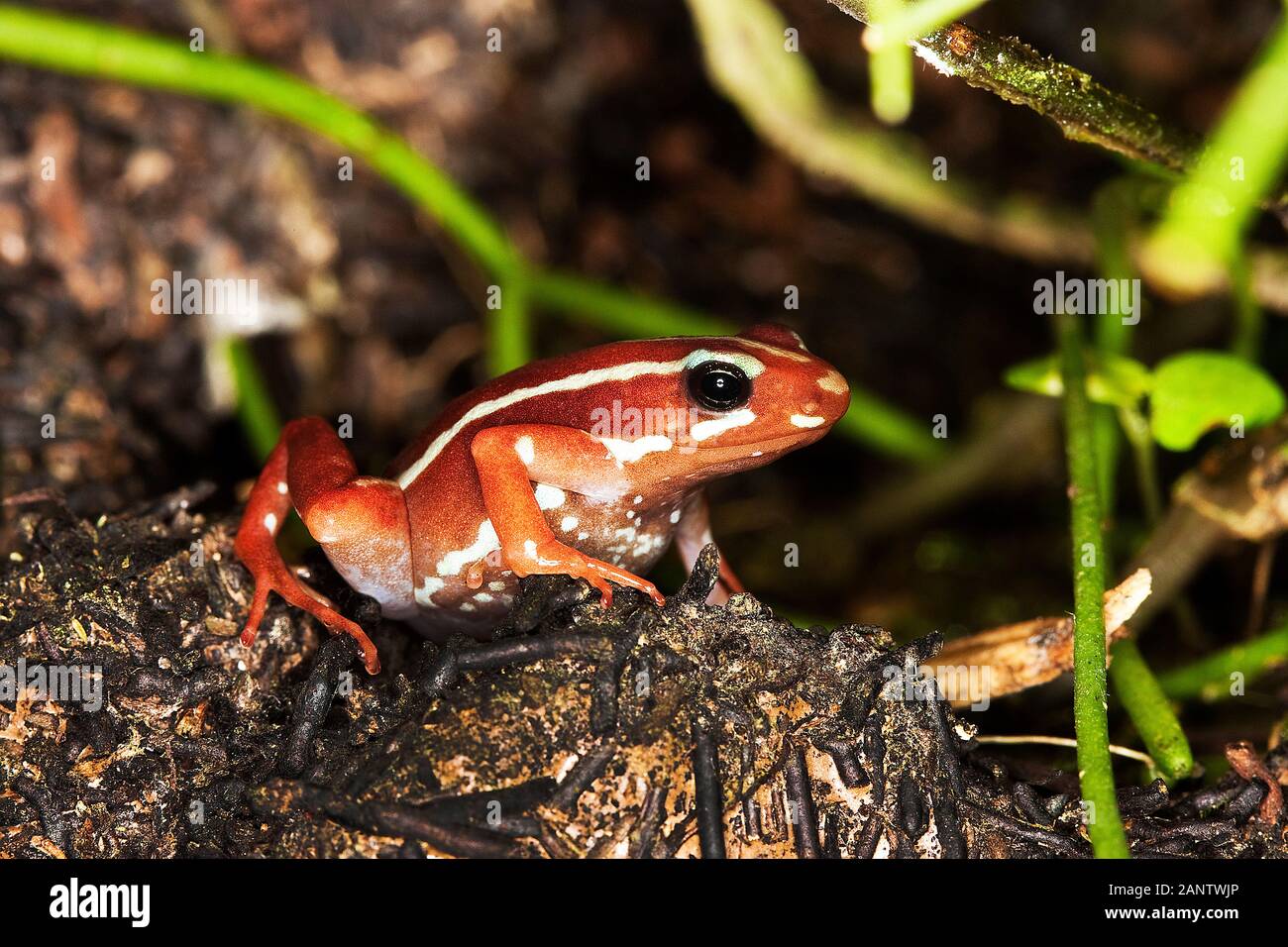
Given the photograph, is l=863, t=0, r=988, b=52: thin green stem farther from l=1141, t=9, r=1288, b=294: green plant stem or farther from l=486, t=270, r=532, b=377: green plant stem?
l=486, t=270, r=532, b=377: green plant stem

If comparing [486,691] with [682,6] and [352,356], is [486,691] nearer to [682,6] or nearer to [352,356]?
[352,356]

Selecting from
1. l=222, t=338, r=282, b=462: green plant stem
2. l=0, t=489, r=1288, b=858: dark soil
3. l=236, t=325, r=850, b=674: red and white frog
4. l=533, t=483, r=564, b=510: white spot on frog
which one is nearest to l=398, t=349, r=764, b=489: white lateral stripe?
l=236, t=325, r=850, b=674: red and white frog

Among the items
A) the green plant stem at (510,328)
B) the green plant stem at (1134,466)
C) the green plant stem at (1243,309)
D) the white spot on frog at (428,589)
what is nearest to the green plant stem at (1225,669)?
the green plant stem at (1134,466)

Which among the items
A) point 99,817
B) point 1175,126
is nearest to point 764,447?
point 1175,126

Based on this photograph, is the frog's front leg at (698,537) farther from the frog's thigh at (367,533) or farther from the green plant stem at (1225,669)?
the green plant stem at (1225,669)

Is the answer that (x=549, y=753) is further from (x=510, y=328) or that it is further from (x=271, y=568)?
(x=510, y=328)
